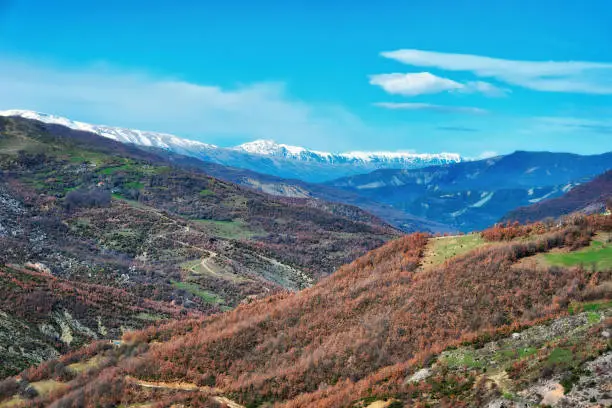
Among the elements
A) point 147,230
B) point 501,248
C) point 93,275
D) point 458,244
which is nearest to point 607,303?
point 501,248

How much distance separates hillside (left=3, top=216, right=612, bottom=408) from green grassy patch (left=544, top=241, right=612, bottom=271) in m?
0.16

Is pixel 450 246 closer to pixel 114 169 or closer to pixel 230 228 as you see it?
pixel 230 228

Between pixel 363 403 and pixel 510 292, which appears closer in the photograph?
pixel 363 403

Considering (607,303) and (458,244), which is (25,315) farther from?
(607,303)

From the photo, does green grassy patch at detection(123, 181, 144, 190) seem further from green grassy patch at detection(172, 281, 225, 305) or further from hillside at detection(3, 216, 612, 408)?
hillside at detection(3, 216, 612, 408)

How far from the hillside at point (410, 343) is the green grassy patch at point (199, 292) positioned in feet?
105

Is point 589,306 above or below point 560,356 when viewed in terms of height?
above

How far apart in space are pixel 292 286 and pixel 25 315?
46.0 metres

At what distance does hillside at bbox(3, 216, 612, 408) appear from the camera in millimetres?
14891

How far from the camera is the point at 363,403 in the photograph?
16188 mm

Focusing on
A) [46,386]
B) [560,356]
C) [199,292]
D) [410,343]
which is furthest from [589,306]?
[199,292]

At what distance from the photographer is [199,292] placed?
6494 centimetres

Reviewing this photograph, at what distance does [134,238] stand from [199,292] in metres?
26.8

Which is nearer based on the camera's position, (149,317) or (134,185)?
(149,317)
